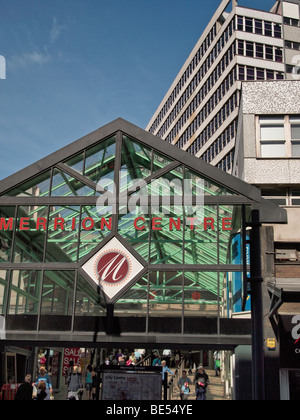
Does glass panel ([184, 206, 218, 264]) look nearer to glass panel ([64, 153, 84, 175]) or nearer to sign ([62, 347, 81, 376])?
glass panel ([64, 153, 84, 175])

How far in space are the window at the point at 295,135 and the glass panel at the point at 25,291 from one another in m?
11.6

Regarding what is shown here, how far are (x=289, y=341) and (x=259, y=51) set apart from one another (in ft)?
125

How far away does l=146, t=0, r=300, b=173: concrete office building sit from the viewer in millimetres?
43938

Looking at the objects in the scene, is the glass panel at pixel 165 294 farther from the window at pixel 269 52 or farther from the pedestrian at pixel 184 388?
the window at pixel 269 52

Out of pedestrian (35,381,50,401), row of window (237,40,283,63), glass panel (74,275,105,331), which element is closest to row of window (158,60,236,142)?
row of window (237,40,283,63)

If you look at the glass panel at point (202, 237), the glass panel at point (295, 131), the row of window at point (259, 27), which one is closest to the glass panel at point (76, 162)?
the glass panel at point (202, 237)

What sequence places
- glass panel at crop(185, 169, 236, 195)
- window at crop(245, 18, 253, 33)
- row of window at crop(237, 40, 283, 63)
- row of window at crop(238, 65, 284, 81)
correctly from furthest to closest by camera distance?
window at crop(245, 18, 253, 33) < row of window at crop(237, 40, 283, 63) < row of window at crop(238, 65, 284, 81) < glass panel at crop(185, 169, 236, 195)

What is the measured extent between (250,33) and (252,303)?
37.4m

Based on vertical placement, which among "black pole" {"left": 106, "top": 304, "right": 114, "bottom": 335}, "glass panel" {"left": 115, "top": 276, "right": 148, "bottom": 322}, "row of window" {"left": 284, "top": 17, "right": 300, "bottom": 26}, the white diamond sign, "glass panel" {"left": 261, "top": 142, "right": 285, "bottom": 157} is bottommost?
"black pole" {"left": 106, "top": 304, "right": 114, "bottom": 335}

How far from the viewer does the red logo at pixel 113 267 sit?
16047mm

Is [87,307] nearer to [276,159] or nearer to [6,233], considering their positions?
[6,233]

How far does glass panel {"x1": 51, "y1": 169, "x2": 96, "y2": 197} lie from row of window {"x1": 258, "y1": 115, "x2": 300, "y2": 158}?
7869 mm

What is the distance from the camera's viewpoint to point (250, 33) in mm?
46625

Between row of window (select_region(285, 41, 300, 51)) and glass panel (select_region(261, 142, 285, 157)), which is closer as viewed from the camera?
glass panel (select_region(261, 142, 285, 157))
